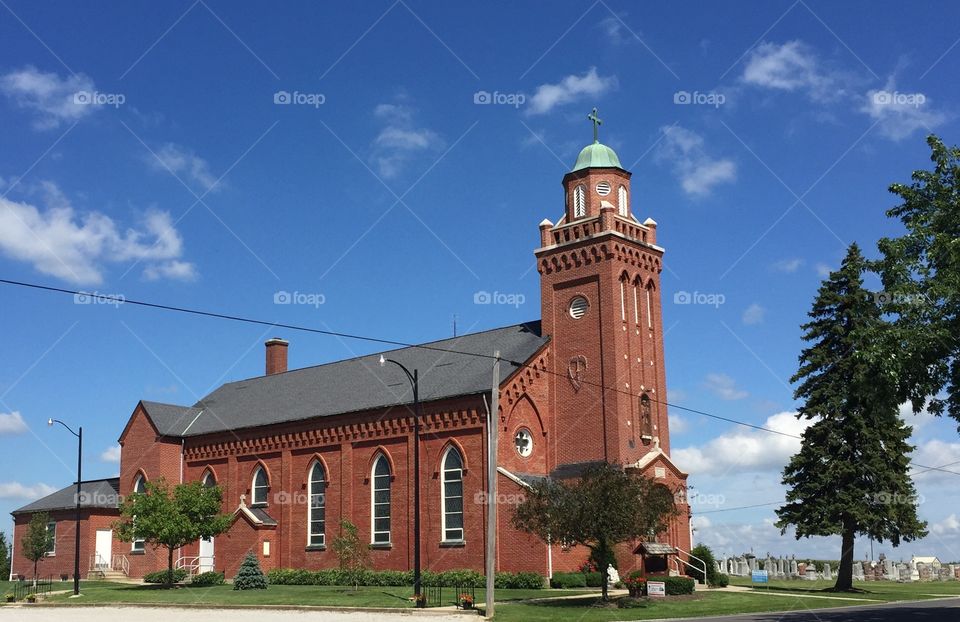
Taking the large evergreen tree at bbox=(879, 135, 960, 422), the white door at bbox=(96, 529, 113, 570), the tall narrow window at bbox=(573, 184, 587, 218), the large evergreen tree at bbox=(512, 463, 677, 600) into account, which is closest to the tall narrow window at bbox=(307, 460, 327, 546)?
the white door at bbox=(96, 529, 113, 570)

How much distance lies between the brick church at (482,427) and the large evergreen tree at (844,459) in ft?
19.9

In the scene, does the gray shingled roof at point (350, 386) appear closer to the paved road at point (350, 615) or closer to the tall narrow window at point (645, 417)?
the tall narrow window at point (645, 417)

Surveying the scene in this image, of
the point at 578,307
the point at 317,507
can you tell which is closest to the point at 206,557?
the point at 317,507

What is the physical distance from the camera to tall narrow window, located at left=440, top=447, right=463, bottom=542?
4406cm

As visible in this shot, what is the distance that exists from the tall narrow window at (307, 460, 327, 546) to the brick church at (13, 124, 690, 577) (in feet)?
0.32

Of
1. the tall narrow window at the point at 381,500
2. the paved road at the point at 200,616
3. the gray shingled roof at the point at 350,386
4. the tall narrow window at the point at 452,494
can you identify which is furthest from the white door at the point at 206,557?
the paved road at the point at 200,616

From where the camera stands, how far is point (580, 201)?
1871 inches

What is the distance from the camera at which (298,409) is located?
177 feet

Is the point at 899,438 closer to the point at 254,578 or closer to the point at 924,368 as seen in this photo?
the point at 924,368

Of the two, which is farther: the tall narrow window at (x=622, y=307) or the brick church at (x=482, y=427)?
the tall narrow window at (x=622, y=307)

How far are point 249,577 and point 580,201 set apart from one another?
2403 cm

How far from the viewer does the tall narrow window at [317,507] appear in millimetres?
50531

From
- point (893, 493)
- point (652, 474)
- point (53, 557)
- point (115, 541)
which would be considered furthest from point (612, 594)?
point (53, 557)

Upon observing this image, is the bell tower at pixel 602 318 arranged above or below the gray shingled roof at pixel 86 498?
above
